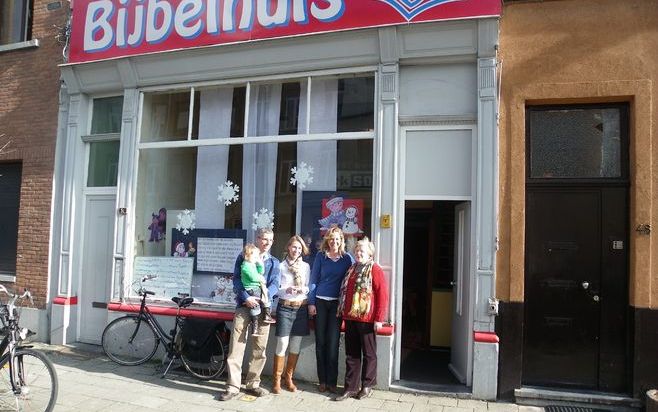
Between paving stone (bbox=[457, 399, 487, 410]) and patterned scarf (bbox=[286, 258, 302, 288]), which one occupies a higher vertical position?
patterned scarf (bbox=[286, 258, 302, 288])

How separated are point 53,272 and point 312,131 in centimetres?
463

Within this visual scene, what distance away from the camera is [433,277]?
7902 mm

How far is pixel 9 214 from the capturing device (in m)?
8.51

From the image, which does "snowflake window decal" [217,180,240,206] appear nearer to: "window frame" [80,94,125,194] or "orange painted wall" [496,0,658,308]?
"window frame" [80,94,125,194]

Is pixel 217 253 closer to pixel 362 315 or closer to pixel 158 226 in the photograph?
pixel 158 226

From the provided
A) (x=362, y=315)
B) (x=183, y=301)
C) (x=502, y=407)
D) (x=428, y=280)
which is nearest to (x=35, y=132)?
(x=183, y=301)

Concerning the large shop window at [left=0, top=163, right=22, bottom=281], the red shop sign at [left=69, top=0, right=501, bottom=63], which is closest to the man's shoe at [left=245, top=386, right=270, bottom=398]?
the red shop sign at [left=69, top=0, right=501, bottom=63]

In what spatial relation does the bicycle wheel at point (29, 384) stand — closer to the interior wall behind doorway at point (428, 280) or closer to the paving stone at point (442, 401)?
the paving stone at point (442, 401)

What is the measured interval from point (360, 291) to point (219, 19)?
13.6ft

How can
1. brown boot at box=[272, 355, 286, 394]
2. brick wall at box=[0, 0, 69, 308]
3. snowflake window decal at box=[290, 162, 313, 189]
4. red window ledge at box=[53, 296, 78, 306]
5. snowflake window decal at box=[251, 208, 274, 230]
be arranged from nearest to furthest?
brown boot at box=[272, 355, 286, 394]
snowflake window decal at box=[290, 162, 313, 189]
snowflake window decal at box=[251, 208, 274, 230]
red window ledge at box=[53, 296, 78, 306]
brick wall at box=[0, 0, 69, 308]

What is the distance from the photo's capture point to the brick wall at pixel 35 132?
8023 millimetres

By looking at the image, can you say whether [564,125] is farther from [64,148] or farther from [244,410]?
[64,148]

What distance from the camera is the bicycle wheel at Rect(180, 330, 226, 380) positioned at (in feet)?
20.2

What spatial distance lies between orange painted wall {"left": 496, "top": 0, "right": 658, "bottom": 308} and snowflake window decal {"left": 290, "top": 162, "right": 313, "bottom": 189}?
2.41 meters
